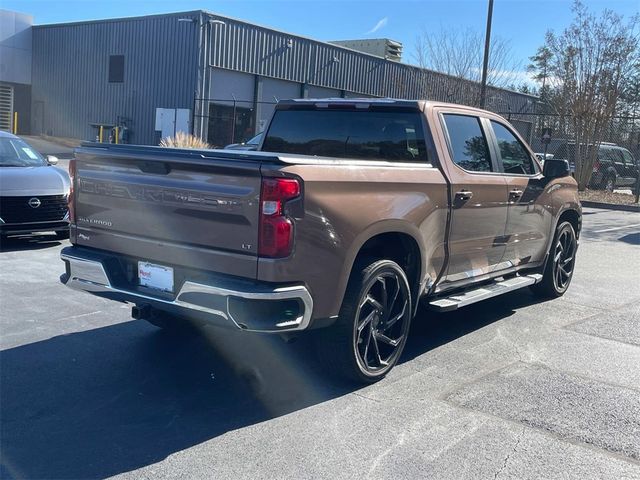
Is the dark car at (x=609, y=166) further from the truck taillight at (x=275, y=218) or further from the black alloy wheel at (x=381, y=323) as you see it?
the truck taillight at (x=275, y=218)

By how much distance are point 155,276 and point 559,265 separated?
492 centimetres

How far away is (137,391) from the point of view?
4.38 metres

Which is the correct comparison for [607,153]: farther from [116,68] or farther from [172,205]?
[172,205]

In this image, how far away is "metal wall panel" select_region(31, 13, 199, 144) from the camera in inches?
1105

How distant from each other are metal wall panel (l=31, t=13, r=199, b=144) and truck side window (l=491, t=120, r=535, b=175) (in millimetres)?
22753

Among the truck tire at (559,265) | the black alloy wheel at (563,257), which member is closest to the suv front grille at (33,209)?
the truck tire at (559,265)

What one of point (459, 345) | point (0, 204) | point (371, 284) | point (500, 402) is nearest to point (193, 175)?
point (371, 284)

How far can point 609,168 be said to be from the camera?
24.2 metres

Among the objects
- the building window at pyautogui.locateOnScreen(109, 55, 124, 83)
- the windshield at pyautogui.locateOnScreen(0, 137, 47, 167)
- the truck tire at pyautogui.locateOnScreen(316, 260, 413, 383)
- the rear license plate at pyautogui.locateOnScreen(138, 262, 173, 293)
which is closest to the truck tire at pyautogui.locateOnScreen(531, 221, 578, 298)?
the truck tire at pyautogui.locateOnScreen(316, 260, 413, 383)

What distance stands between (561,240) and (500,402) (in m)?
3.59

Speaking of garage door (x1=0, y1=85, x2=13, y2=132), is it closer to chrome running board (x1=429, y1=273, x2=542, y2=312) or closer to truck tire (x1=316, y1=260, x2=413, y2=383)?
chrome running board (x1=429, y1=273, x2=542, y2=312)

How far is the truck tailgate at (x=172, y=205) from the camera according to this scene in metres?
3.87

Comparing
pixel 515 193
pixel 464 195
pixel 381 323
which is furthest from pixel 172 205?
pixel 515 193

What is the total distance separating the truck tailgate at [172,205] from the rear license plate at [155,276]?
0.05 metres
